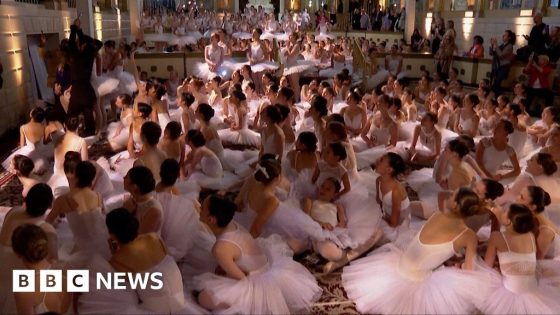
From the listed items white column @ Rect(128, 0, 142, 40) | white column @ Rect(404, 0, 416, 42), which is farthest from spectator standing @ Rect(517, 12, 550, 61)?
white column @ Rect(128, 0, 142, 40)

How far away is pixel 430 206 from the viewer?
4.73m

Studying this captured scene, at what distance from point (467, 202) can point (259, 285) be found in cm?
135

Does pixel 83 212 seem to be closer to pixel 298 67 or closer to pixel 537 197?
pixel 537 197

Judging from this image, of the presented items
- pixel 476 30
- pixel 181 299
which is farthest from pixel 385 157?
pixel 476 30

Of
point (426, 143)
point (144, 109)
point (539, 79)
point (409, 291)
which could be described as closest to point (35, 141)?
point (144, 109)

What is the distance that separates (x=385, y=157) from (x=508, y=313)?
1448 millimetres

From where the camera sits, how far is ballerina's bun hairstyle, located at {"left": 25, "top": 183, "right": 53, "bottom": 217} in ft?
10.3

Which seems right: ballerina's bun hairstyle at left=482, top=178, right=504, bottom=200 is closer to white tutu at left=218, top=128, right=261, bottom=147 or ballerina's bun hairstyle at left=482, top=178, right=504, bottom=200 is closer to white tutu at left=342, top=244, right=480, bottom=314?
white tutu at left=342, top=244, right=480, bottom=314

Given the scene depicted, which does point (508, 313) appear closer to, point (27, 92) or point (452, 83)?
point (452, 83)

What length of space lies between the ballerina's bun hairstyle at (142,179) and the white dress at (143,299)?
2.12 ft

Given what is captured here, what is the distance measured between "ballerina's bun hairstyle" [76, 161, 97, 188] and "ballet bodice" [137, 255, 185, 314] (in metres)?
1.08

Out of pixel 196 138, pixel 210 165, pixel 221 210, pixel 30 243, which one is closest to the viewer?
pixel 30 243

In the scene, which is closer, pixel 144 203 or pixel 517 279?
pixel 517 279

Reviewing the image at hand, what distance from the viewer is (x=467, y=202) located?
3.19 m
